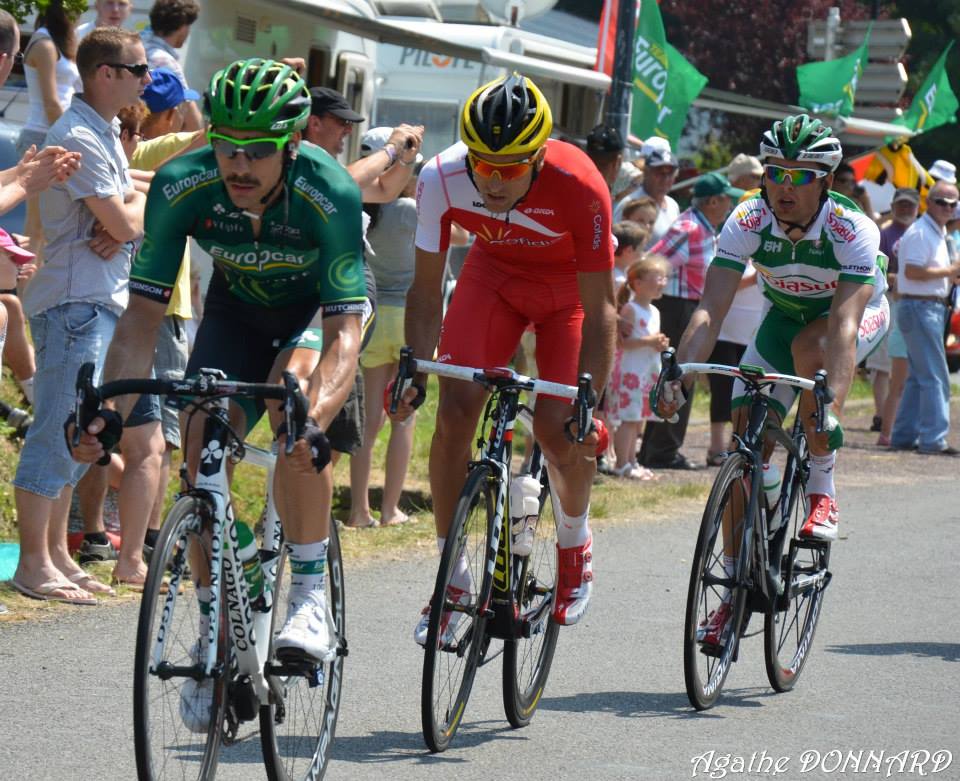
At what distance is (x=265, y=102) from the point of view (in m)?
4.67

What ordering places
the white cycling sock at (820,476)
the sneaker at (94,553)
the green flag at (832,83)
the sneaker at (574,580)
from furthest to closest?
the green flag at (832,83) → the sneaker at (94,553) → the white cycling sock at (820,476) → the sneaker at (574,580)

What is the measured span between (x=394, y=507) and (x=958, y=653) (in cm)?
354

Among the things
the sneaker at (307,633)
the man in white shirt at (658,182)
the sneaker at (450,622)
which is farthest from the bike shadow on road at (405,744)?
the man in white shirt at (658,182)

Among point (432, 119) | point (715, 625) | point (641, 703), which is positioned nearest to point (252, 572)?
point (641, 703)

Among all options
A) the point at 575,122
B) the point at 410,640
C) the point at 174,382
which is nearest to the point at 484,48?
the point at 575,122

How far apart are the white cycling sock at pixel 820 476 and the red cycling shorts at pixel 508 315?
1299 millimetres

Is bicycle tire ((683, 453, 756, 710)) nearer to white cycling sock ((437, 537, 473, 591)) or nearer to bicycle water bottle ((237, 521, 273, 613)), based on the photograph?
white cycling sock ((437, 537, 473, 591))

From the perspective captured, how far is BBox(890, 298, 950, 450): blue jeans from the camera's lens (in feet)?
48.5

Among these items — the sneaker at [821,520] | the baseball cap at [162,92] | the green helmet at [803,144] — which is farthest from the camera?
the baseball cap at [162,92]

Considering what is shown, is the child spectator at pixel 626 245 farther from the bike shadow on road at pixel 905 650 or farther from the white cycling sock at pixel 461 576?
the white cycling sock at pixel 461 576

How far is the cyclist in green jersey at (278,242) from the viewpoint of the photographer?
15.4ft

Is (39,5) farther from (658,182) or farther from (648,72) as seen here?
(648,72)

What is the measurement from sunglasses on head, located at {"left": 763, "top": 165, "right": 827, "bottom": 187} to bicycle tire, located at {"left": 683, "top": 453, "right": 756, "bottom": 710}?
4.19 feet

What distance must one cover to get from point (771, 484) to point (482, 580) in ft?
5.49
